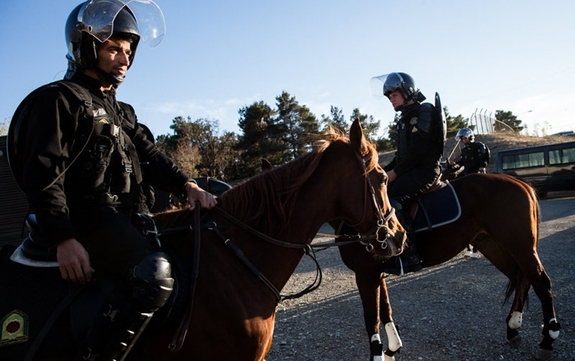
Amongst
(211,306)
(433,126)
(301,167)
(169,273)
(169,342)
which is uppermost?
(433,126)

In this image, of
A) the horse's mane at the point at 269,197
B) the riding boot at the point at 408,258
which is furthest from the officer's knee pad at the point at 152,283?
the riding boot at the point at 408,258

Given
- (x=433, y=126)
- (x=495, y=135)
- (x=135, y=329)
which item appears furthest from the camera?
(x=495, y=135)

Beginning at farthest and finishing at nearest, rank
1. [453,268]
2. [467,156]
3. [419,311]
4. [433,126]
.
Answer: [467,156], [453,268], [419,311], [433,126]

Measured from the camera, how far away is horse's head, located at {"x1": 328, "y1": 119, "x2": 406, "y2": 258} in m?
2.44

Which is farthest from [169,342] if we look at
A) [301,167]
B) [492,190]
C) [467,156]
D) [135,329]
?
[467,156]

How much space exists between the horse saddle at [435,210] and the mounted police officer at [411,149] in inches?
4.5

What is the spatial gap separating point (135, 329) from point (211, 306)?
41 centimetres

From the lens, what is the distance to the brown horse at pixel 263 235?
2.01 meters

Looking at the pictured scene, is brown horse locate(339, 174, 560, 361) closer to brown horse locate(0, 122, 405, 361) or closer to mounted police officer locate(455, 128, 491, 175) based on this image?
brown horse locate(0, 122, 405, 361)

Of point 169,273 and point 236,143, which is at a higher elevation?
point 236,143

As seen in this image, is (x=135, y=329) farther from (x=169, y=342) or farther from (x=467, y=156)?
(x=467, y=156)

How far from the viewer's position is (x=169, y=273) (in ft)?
6.11

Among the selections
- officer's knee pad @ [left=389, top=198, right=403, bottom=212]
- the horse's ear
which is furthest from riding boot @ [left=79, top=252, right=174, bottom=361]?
officer's knee pad @ [left=389, top=198, right=403, bottom=212]

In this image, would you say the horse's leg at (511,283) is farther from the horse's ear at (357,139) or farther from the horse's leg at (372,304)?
the horse's ear at (357,139)
